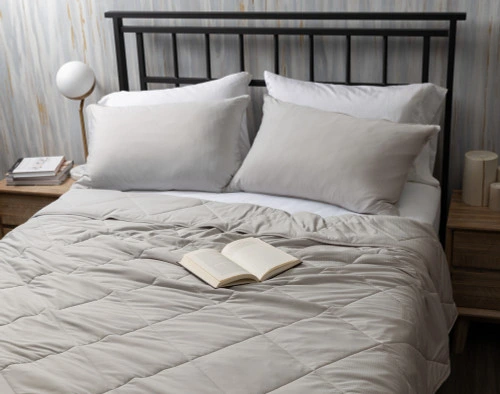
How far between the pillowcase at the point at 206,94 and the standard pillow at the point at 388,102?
19 cm

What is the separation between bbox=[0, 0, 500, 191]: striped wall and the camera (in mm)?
2820

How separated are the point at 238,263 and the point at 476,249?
100 cm

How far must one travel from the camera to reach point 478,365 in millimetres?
2689

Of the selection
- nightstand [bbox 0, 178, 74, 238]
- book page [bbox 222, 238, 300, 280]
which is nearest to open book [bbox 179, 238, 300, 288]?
book page [bbox 222, 238, 300, 280]

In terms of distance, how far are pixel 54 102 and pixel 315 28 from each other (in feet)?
4.65

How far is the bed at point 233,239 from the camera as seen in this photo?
1649 mm

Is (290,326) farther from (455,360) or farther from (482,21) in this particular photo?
(482,21)

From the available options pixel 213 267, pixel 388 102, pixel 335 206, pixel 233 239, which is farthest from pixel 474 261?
pixel 213 267

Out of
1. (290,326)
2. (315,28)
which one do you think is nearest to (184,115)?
(315,28)

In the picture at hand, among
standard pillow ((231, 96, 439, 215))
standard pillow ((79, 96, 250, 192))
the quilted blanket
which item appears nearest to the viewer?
the quilted blanket

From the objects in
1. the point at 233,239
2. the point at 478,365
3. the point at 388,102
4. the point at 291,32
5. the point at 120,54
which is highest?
the point at 291,32

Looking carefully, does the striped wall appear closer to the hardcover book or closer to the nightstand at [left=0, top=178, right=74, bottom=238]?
the hardcover book

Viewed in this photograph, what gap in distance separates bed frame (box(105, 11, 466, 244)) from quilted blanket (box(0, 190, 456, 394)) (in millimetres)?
773

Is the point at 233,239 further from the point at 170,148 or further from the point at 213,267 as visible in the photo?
the point at 170,148
